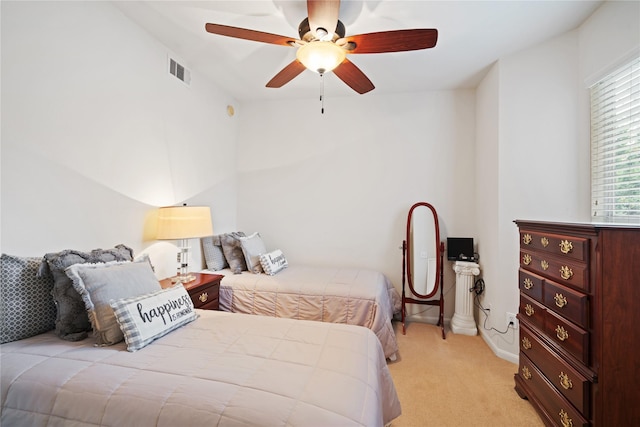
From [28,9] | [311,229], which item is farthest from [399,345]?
[28,9]

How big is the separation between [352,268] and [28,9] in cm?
331

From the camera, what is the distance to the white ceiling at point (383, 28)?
6.23 feet

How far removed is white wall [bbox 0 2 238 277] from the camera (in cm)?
148

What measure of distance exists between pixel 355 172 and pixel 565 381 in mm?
2602

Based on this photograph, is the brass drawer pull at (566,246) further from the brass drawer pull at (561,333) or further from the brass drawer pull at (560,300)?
the brass drawer pull at (561,333)

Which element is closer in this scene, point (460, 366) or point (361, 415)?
point (361, 415)

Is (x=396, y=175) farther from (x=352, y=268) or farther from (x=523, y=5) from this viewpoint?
(x=523, y=5)

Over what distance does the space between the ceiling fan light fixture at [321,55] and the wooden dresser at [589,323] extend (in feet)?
5.21

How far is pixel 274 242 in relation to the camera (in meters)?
3.68

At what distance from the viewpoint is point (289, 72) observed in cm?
209

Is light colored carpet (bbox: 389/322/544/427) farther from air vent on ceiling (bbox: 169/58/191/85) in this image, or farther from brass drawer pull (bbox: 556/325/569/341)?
air vent on ceiling (bbox: 169/58/191/85)

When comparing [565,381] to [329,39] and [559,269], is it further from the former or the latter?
[329,39]

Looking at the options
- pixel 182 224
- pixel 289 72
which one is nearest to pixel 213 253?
pixel 182 224

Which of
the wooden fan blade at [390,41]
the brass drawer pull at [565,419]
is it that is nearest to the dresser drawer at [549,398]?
the brass drawer pull at [565,419]
